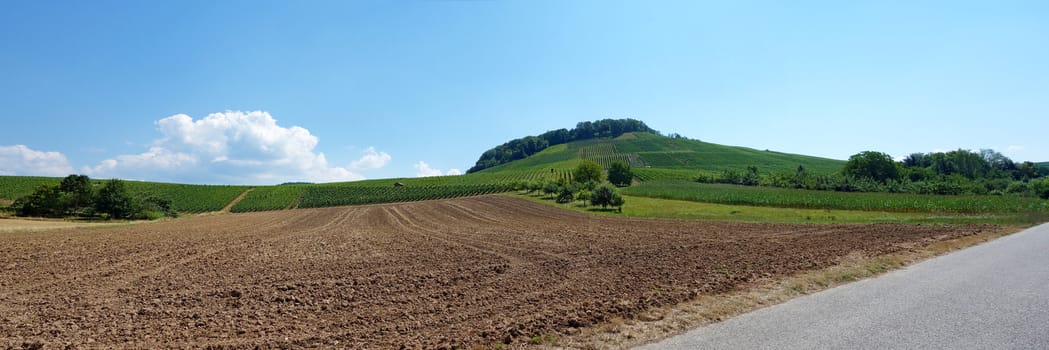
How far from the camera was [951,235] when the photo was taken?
2153 centimetres

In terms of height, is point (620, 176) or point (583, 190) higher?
point (620, 176)

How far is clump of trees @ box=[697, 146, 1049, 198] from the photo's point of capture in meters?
68.9

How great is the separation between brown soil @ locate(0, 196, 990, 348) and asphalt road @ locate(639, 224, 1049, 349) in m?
2.13

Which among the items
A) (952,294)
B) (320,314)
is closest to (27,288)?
(320,314)

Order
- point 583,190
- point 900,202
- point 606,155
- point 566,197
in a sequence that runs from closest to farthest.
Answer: point 900,202
point 583,190
point 566,197
point 606,155

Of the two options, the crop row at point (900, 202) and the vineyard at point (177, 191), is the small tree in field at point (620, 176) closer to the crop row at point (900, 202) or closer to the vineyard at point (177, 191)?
the crop row at point (900, 202)

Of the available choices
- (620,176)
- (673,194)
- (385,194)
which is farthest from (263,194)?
(673,194)

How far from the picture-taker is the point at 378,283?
43.9 ft

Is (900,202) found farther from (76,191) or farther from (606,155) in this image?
(606,155)

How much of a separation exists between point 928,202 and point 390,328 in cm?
5455

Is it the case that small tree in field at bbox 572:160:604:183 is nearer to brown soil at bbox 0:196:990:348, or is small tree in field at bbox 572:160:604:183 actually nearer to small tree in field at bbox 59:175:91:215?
brown soil at bbox 0:196:990:348

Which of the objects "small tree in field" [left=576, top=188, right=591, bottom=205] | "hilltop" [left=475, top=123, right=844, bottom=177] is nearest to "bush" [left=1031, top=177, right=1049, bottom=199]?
"small tree in field" [left=576, top=188, right=591, bottom=205]

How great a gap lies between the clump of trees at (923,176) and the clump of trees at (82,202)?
313ft

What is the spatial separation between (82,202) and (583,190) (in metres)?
63.4
